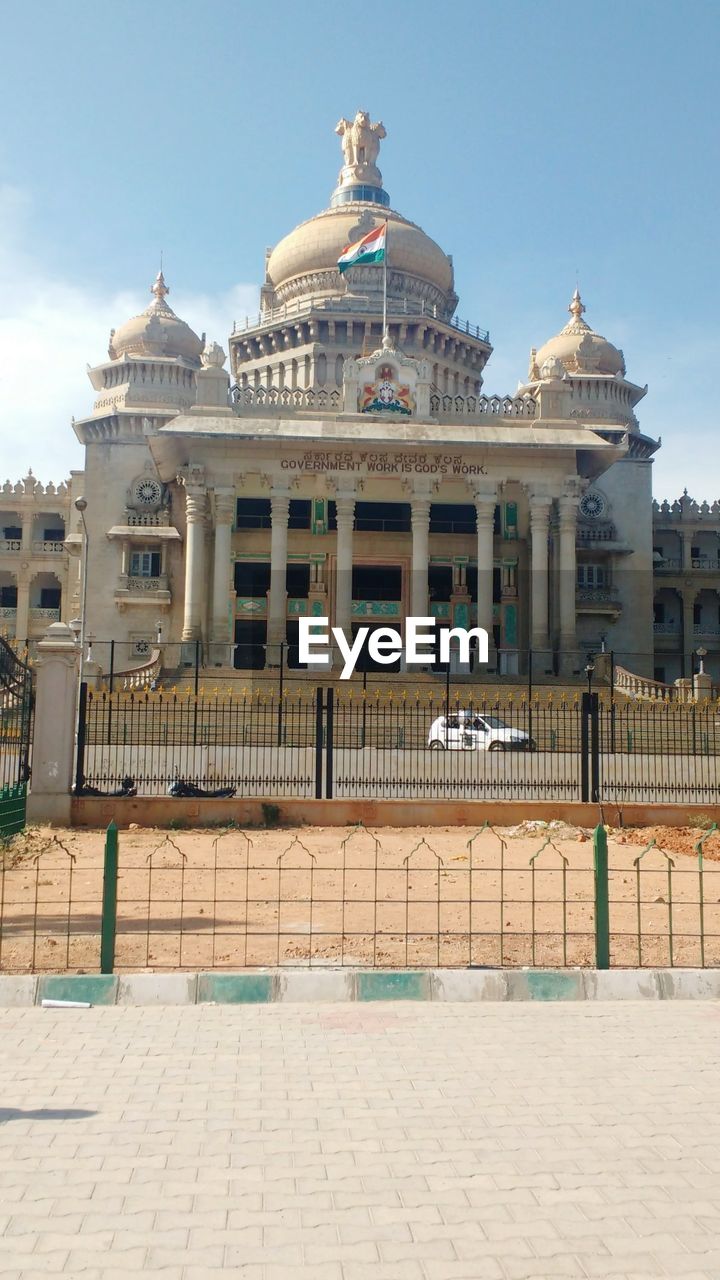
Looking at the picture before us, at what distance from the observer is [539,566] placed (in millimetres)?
36781

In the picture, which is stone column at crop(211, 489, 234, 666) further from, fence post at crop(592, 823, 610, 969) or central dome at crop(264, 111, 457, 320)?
fence post at crop(592, 823, 610, 969)

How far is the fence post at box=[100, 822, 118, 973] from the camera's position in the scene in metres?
7.65

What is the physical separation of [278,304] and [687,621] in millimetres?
25716

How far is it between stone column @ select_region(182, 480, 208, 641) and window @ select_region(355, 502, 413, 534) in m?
6.69

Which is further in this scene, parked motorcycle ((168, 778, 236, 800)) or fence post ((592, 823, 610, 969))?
parked motorcycle ((168, 778, 236, 800))

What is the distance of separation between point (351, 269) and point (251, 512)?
14091 mm

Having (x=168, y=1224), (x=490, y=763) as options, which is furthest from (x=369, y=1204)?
(x=490, y=763)

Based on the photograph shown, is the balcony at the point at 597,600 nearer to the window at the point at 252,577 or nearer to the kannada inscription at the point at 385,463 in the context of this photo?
the kannada inscription at the point at 385,463

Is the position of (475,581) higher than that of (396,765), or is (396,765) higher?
(475,581)

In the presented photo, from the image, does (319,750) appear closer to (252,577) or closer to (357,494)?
(357,494)

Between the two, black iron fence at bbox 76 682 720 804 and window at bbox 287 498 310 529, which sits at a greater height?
window at bbox 287 498 310 529

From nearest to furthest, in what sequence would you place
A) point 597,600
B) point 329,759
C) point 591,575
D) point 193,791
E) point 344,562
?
point 329,759 → point 193,791 → point 344,562 → point 597,600 → point 591,575
